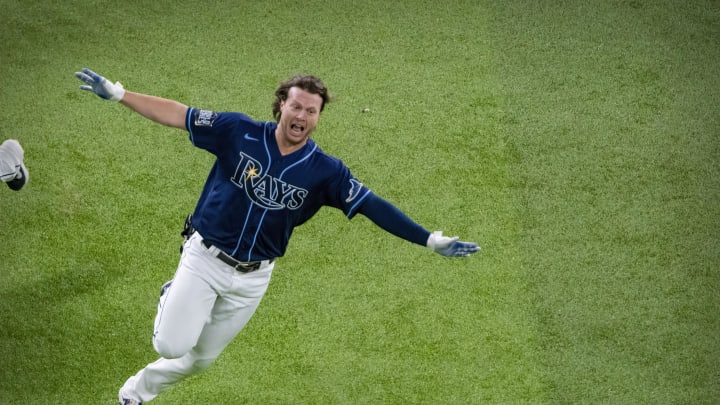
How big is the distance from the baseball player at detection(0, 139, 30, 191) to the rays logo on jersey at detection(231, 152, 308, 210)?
1812 millimetres

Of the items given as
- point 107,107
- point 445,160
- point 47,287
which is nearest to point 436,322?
point 445,160

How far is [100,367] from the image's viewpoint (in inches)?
208

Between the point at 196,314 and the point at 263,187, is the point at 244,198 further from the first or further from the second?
the point at 196,314

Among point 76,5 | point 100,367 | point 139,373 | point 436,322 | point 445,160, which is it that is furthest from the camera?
point 76,5

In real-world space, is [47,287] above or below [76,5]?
below

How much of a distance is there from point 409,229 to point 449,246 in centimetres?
20

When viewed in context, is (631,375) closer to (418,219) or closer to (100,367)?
(418,219)

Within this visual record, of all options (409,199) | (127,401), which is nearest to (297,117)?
(127,401)

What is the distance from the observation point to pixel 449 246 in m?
4.48

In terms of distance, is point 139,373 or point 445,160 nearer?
point 139,373

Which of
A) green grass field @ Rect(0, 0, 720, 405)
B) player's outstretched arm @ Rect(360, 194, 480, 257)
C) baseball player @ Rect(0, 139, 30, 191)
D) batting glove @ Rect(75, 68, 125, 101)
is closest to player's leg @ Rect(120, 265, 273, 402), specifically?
green grass field @ Rect(0, 0, 720, 405)

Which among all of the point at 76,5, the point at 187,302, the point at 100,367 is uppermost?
the point at 76,5

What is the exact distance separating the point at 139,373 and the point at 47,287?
1082 millimetres

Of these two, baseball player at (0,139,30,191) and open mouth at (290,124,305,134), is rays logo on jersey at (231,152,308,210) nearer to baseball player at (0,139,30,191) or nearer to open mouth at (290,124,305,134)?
open mouth at (290,124,305,134)
